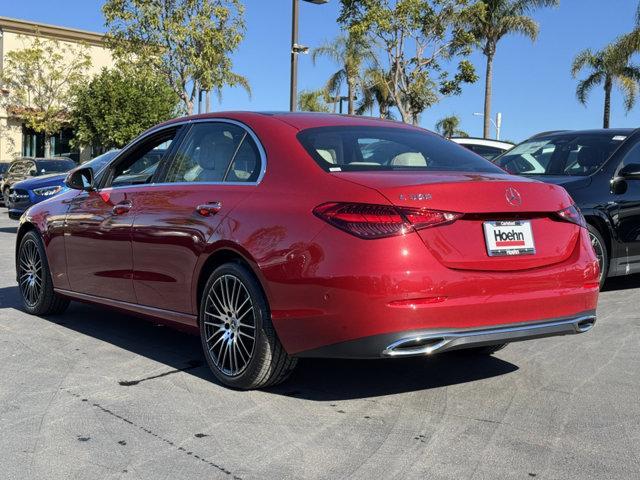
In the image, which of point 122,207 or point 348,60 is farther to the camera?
point 348,60

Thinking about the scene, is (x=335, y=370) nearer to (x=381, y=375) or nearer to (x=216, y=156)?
(x=381, y=375)

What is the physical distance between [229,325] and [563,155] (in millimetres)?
5019

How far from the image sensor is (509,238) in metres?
3.92

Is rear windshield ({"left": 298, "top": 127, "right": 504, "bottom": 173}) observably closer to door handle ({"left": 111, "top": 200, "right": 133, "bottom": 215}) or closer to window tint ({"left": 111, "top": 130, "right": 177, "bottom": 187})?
window tint ({"left": 111, "top": 130, "right": 177, "bottom": 187})

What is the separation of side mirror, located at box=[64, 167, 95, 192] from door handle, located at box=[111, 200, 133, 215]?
2.03ft

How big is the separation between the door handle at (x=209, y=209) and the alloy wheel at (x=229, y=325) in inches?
15.0

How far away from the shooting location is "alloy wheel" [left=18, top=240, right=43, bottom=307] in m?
6.45

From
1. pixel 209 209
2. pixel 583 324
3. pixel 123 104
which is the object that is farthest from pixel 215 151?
pixel 123 104

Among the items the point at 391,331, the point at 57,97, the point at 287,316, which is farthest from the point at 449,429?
the point at 57,97

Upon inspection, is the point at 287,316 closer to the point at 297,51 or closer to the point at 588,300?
the point at 588,300

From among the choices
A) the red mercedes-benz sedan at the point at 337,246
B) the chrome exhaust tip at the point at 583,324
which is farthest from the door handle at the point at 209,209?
the chrome exhaust tip at the point at 583,324

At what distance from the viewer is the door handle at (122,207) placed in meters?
5.21

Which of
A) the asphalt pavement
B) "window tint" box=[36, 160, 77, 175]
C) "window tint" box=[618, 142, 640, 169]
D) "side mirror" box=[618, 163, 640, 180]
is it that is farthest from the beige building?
the asphalt pavement

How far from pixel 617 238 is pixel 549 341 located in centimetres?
226
